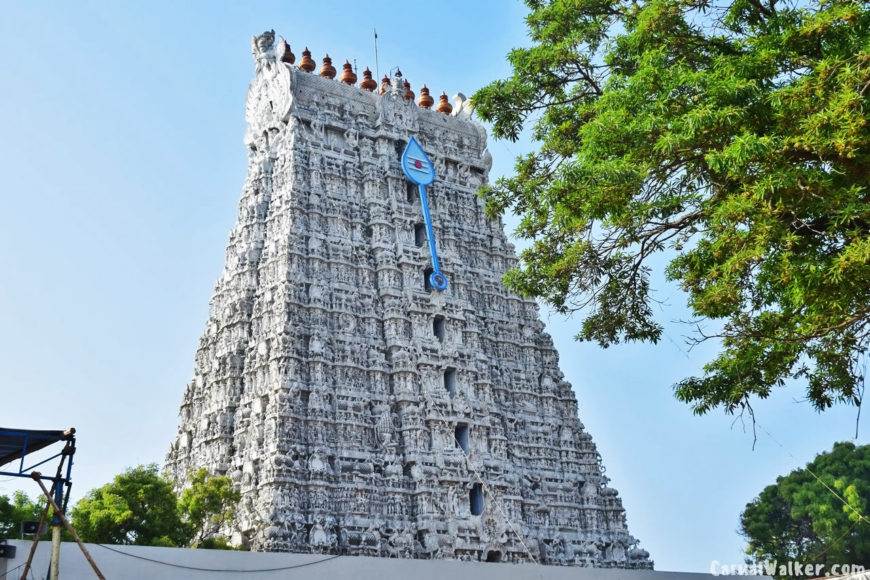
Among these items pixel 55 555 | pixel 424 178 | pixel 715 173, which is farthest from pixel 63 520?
pixel 424 178

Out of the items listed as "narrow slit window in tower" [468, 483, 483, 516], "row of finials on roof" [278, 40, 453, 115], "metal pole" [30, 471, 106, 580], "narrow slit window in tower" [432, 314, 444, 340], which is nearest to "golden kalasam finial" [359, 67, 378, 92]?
"row of finials on roof" [278, 40, 453, 115]

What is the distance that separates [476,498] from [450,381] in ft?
17.8

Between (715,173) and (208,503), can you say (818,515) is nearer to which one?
(208,503)

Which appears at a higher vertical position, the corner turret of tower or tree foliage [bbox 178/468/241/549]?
the corner turret of tower

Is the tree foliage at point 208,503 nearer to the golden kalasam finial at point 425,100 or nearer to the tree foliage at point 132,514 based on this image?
the tree foliage at point 132,514

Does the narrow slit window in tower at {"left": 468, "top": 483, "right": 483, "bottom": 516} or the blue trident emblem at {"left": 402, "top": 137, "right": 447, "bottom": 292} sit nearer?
the narrow slit window in tower at {"left": 468, "top": 483, "right": 483, "bottom": 516}

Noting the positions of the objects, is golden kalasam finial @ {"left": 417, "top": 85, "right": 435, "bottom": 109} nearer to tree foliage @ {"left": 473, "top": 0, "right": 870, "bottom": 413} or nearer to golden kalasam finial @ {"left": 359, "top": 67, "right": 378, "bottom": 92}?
golden kalasam finial @ {"left": 359, "top": 67, "right": 378, "bottom": 92}

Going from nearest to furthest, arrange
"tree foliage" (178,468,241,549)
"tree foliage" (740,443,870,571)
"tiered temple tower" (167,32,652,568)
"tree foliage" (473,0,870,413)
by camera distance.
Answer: "tree foliage" (473,0,870,413)
"tree foliage" (178,468,241,549)
"tiered temple tower" (167,32,652,568)
"tree foliage" (740,443,870,571)

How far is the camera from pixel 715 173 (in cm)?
1759

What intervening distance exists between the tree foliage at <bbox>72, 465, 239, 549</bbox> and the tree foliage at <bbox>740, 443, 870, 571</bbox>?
39535mm

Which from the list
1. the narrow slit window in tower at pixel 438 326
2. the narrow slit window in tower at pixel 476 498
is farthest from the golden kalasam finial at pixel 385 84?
the narrow slit window in tower at pixel 476 498

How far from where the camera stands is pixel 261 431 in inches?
1464

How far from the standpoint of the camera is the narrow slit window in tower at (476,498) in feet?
130

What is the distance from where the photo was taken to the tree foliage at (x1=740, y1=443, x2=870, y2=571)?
58.2 meters
